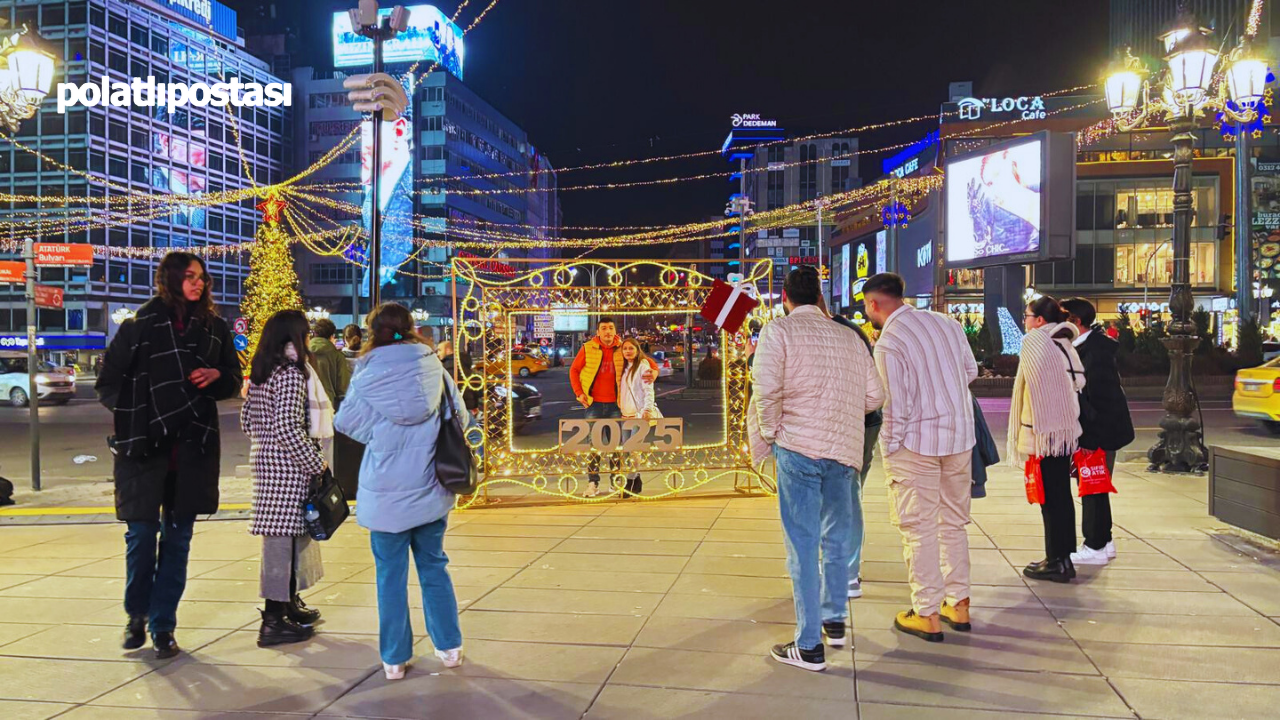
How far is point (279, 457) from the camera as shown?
15.9 feet

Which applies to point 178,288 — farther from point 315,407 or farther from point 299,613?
point 299,613

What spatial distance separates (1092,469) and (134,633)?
5.89 metres

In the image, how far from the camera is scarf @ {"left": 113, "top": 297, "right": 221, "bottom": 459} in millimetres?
4660

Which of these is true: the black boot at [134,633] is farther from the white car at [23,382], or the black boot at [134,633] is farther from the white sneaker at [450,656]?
the white car at [23,382]

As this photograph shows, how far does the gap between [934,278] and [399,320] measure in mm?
54898

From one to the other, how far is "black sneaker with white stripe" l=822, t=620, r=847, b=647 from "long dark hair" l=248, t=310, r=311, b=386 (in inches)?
117

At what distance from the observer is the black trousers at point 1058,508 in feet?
19.7

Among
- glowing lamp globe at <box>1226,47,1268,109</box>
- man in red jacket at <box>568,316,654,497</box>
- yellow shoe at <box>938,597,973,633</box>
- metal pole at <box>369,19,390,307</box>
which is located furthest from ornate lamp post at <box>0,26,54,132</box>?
glowing lamp globe at <box>1226,47,1268,109</box>

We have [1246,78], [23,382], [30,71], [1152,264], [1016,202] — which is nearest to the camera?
[30,71]

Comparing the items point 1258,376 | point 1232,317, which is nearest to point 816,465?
point 1258,376

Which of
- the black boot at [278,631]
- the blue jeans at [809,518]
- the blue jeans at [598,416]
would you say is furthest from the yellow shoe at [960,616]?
the blue jeans at [598,416]

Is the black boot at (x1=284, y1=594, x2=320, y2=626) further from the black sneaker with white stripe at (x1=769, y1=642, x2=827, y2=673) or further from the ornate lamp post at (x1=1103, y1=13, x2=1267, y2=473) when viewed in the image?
the ornate lamp post at (x1=1103, y1=13, x2=1267, y2=473)

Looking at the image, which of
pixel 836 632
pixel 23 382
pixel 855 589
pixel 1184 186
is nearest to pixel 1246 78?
pixel 1184 186

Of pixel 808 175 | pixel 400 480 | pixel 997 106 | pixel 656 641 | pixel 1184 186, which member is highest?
pixel 808 175
